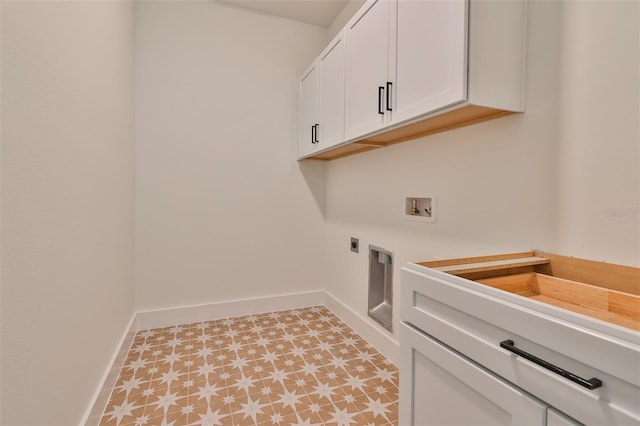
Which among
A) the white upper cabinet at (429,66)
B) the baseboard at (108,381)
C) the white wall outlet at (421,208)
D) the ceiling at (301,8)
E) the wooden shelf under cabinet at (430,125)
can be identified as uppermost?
the ceiling at (301,8)

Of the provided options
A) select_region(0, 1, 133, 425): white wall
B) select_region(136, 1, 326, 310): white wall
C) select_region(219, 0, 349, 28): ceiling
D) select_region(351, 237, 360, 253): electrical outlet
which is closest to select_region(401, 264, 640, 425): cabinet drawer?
select_region(0, 1, 133, 425): white wall

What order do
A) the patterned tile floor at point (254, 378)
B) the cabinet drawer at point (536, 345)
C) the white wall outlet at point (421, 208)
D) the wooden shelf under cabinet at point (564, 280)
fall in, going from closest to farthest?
the cabinet drawer at point (536, 345)
the wooden shelf under cabinet at point (564, 280)
the patterned tile floor at point (254, 378)
the white wall outlet at point (421, 208)

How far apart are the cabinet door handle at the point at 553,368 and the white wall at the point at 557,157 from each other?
54 centimetres

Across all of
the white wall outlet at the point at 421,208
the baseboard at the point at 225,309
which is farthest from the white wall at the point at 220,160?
the white wall outlet at the point at 421,208

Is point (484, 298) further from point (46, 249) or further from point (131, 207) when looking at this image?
point (131, 207)

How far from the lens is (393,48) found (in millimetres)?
1483

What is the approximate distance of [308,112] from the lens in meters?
2.58

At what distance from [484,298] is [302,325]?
1981 millimetres

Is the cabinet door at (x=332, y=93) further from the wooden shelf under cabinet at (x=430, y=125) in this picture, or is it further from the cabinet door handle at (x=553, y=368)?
the cabinet door handle at (x=553, y=368)

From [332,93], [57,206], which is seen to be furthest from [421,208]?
[57,206]

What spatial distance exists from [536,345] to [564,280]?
0.44 meters

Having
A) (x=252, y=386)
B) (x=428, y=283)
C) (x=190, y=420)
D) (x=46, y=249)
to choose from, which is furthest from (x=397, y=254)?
(x=46, y=249)

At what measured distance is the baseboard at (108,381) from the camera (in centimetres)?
138

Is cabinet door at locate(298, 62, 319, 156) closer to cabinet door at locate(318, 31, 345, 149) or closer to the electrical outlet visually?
cabinet door at locate(318, 31, 345, 149)
